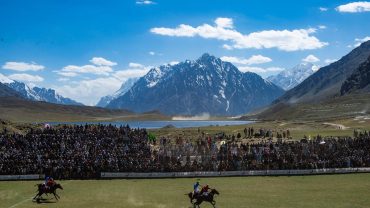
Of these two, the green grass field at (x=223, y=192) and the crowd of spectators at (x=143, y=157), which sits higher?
the crowd of spectators at (x=143, y=157)

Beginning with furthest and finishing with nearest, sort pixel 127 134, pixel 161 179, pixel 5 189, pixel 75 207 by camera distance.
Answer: pixel 127 134, pixel 161 179, pixel 5 189, pixel 75 207

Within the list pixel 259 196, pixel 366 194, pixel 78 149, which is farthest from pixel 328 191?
pixel 78 149

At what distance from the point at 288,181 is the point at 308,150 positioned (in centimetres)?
1213

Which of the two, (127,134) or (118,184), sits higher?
(127,134)

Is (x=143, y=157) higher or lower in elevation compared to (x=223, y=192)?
higher

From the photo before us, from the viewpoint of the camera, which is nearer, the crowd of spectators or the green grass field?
the green grass field

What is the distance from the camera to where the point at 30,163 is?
2212 inches

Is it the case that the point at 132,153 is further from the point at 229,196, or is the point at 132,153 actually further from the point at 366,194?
the point at 366,194

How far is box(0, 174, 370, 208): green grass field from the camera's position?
34.6 m

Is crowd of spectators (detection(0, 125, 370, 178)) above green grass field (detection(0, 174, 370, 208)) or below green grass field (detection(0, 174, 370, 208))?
above

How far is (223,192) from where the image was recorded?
1612 inches

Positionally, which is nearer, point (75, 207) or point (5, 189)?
point (75, 207)

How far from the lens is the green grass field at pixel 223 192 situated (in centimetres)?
3459

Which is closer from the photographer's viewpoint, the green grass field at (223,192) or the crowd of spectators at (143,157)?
the green grass field at (223,192)
